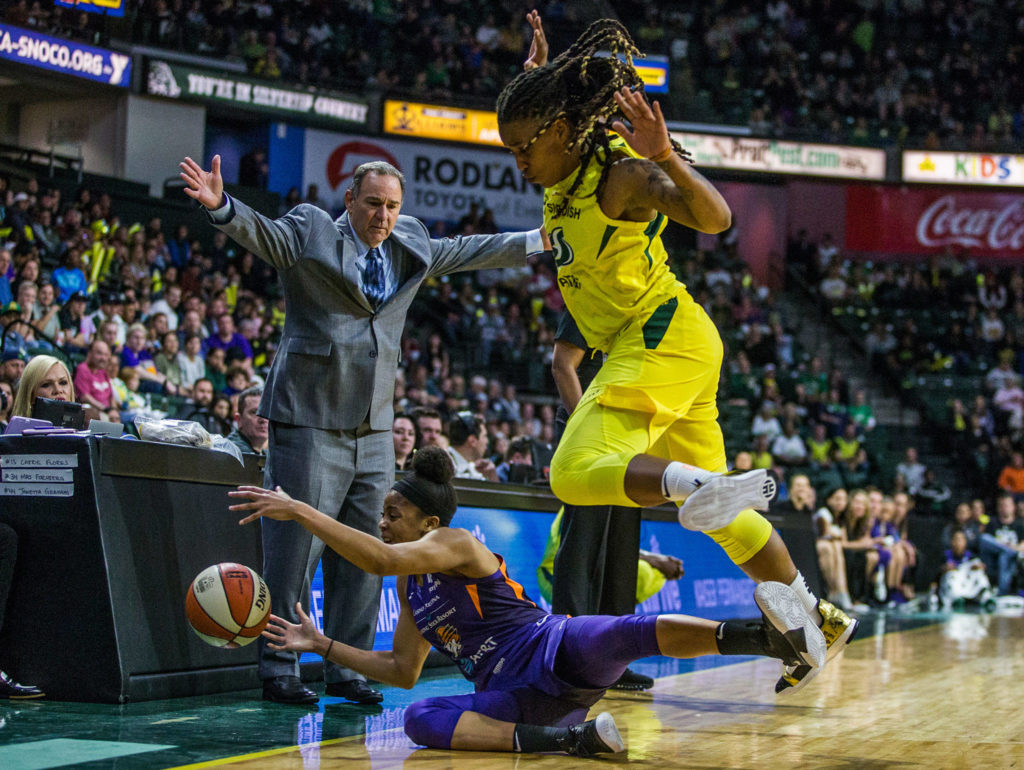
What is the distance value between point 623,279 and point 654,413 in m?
0.52

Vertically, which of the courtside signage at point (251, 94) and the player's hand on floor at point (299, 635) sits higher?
the courtside signage at point (251, 94)

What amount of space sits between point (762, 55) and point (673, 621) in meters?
27.4

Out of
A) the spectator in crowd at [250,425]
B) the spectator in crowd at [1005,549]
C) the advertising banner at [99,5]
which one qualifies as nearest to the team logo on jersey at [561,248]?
the spectator in crowd at [250,425]

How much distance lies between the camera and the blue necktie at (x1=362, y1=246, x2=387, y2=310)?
5.41 meters

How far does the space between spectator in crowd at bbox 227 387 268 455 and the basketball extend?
2.94 m

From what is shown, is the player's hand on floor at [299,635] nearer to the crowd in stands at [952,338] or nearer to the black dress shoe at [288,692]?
the black dress shoe at [288,692]

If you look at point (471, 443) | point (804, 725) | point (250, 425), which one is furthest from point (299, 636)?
point (471, 443)

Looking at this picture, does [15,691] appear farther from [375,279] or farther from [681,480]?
[681,480]

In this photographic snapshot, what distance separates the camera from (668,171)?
156 inches

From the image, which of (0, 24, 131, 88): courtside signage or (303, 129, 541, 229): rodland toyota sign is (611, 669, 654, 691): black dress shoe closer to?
(0, 24, 131, 88): courtside signage

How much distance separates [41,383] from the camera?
5742 mm

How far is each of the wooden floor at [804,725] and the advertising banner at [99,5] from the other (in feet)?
52.3

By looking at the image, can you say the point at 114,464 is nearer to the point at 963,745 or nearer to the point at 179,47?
the point at 963,745

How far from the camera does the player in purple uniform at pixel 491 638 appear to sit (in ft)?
12.8
